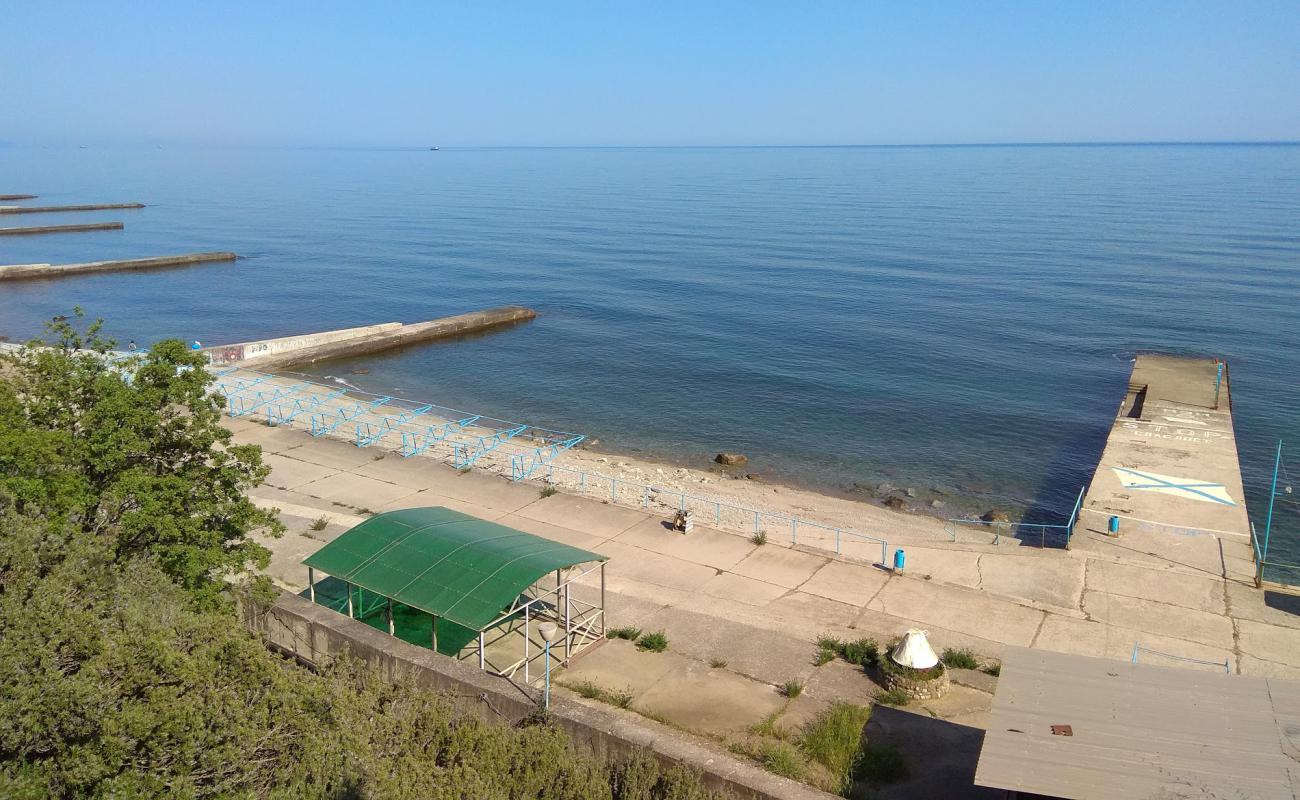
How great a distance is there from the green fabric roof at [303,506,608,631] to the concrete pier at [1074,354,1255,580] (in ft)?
59.6

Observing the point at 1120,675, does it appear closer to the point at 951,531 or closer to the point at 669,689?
the point at 669,689

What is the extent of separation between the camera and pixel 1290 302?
64625 mm

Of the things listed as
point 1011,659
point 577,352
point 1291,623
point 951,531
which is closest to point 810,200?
point 577,352

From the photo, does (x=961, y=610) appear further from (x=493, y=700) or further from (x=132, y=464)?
(x=132, y=464)

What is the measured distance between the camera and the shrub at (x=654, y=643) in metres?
18.6

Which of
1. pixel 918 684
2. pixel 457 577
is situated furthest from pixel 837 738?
pixel 457 577

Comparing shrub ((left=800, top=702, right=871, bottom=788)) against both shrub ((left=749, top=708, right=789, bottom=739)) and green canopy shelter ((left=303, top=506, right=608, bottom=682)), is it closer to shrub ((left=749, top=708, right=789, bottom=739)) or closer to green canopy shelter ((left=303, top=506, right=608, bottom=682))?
shrub ((left=749, top=708, right=789, bottom=739))

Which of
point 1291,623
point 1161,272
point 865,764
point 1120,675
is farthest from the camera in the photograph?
point 1161,272

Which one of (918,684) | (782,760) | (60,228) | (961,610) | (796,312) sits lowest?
(60,228)

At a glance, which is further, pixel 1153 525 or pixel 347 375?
pixel 347 375

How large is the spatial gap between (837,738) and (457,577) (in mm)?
7343

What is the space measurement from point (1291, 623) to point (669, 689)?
51.9 ft

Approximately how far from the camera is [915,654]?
1698 centimetres

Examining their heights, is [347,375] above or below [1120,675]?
below
